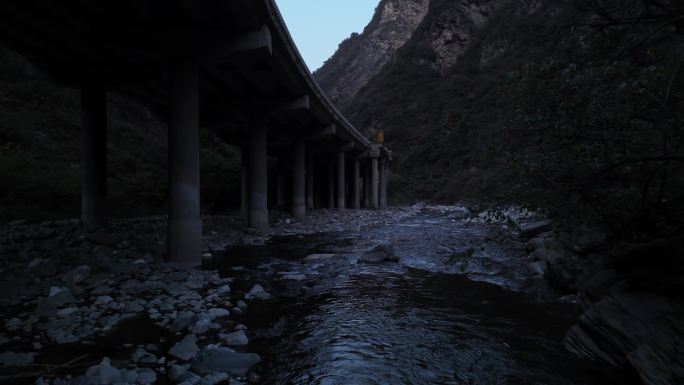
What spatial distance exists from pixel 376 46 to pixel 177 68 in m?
174

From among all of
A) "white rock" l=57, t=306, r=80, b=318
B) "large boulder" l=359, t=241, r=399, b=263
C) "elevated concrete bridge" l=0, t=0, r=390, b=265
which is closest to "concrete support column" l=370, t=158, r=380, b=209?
"elevated concrete bridge" l=0, t=0, r=390, b=265

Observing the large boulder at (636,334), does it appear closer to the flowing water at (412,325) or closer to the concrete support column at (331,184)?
the flowing water at (412,325)

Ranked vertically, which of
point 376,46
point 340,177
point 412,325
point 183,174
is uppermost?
point 376,46

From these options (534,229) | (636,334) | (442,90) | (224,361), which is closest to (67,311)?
(224,361)

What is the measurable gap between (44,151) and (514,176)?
30.4 m

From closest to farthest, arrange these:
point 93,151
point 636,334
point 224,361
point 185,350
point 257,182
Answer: point 636,334, point 224,361, point 185,350, point 93,151, point 257,182

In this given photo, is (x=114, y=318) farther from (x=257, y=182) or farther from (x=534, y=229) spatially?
(x=257, y=182)

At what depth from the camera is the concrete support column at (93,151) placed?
51.7 ft

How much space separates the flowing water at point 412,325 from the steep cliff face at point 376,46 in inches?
5907

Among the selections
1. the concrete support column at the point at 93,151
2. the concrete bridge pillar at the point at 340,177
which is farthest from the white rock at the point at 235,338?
the concrete bridge pillar at the point at 340,177

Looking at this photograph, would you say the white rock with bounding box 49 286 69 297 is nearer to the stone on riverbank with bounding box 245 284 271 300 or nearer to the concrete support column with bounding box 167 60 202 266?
the stone on riverbank with bounding box 245 284 271 300

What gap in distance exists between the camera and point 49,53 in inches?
559

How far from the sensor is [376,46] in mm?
172875

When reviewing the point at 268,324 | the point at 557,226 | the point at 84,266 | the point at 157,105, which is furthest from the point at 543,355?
the point at 157,105
